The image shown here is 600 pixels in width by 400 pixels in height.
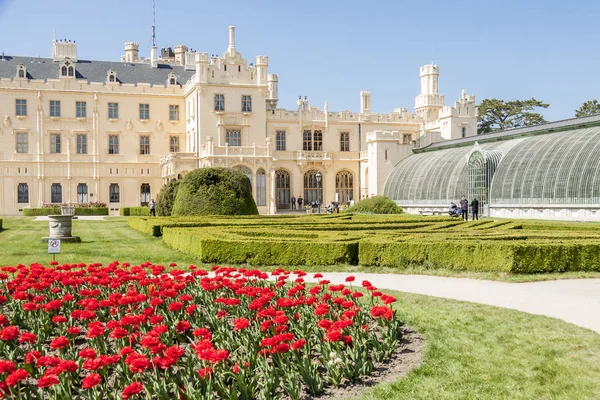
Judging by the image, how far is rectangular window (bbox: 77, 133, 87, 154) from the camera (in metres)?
56.1

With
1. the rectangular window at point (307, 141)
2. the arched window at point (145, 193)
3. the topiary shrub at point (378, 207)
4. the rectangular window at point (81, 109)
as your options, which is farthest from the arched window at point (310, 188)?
the rectangular window at point (81, 109)

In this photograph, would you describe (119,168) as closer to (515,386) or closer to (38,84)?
(38,84)

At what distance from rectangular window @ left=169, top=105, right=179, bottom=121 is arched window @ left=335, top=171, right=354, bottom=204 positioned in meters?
16.6

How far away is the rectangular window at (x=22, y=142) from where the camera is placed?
2137 inches

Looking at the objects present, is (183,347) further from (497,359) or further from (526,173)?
(526,173)

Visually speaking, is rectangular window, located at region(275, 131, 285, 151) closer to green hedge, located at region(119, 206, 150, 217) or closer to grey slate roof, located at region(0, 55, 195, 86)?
grey slate roof, located at region(0, 55, 195, 86)

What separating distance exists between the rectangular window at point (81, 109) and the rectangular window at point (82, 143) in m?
1.75

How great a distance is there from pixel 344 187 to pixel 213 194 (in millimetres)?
31603

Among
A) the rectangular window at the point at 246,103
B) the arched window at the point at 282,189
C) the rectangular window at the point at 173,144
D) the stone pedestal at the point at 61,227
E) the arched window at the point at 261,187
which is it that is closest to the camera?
the stone pedestal at the point at 61,227

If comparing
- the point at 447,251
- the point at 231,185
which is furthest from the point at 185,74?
the point at 447,251

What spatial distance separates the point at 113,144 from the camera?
187 feet

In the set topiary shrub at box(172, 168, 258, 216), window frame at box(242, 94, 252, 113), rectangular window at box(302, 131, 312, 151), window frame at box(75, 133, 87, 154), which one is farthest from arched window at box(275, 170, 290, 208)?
topiary shrub at box(172, 168, 258, 216)

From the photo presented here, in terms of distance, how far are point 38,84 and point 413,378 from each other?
55346 mm

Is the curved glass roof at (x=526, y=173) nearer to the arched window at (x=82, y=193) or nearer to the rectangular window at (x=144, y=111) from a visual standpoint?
the rectangular window at (x=144, y=111)
